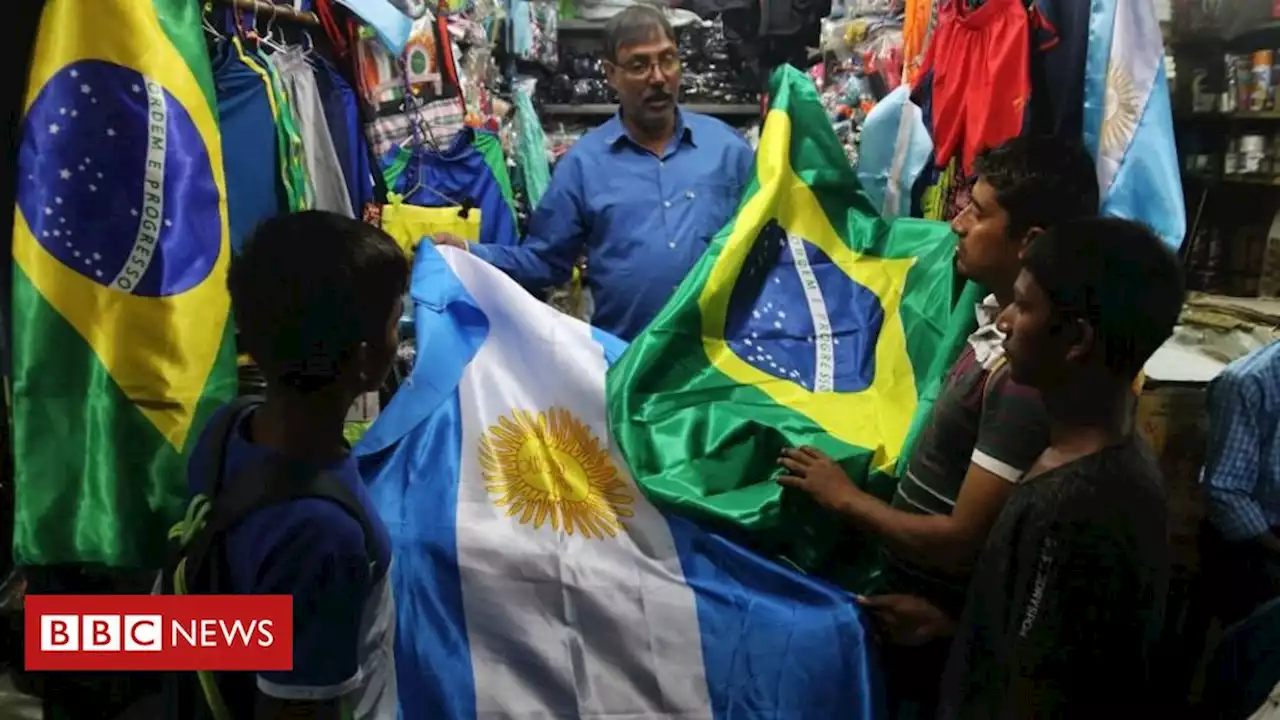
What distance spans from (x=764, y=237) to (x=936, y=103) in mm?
462

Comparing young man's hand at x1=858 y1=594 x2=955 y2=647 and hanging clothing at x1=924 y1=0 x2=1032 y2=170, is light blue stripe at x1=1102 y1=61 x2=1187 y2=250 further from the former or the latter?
young man's hand at x1=858 y1=594 x2=955 y2=647

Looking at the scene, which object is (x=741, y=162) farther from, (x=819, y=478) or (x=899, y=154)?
(x=819, y=478)

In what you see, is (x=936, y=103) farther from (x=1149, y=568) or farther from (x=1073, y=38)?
(x=1149, y=568)

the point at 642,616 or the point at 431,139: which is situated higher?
the point at 431,139

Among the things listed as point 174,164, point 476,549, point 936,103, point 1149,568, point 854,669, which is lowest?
point 854,669

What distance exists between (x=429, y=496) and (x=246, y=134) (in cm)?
99

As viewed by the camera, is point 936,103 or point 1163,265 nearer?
point 1163,265

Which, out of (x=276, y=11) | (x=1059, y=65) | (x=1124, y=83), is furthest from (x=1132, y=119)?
(x=276, y=11)

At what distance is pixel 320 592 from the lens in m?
A: 0.84

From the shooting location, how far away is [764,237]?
1.70 m

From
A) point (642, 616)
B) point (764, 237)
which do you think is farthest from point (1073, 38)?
point (642, 616)

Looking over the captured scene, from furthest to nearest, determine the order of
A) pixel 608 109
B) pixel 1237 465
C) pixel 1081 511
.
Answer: pixel 608 109
pixel 1237 465
pixel 1081 511

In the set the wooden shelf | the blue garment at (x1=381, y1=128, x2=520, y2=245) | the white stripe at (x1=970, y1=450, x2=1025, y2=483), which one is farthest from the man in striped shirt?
the wooden shelf

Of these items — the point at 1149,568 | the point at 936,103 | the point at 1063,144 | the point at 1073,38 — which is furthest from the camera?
the point at 936,103
